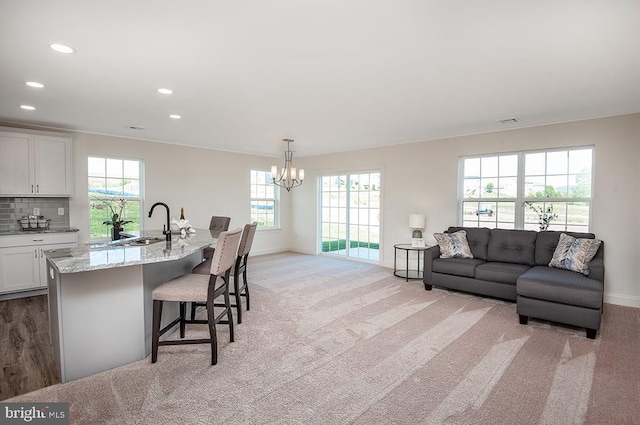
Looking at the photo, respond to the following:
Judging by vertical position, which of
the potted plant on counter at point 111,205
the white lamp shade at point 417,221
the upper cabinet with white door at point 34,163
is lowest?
the white lamp shade at point 417,221

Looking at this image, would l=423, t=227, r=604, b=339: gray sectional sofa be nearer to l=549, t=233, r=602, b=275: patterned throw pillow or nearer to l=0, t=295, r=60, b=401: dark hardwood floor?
l=549, t=233, r=602, b=275: patterned throw pillow

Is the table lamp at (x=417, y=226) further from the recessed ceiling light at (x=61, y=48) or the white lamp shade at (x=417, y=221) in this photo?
the recessed ceiling light at (x=61, y=48)

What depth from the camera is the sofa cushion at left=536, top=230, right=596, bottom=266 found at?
4.34 m

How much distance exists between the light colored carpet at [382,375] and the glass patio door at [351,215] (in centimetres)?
302

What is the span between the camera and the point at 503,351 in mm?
2963

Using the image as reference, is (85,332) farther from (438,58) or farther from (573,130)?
(573,130)

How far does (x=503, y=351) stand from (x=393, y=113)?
2.86 metres

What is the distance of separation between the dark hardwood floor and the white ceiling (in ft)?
8.03

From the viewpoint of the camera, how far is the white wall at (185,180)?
5.32 meters

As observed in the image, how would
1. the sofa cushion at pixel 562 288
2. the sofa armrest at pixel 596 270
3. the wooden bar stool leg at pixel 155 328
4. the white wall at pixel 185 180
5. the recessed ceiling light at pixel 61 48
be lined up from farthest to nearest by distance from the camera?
1. the white wall at pixel 185 180
2. the sofa armrest at pixel 596 270
3. the sofa cushion at pixel 562 288
4. the wooden bar stool leg at pixel 155 328
5. the recessed ceiling light at pixel 61 48

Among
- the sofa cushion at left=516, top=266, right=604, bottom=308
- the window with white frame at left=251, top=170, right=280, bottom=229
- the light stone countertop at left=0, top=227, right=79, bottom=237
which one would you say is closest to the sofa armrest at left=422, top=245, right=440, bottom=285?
the sofa cushion at left=516, top=266, right=604, bottom=308

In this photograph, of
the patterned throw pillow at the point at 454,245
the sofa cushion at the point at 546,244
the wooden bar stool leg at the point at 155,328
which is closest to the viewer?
the wooden bar stool leg at the point at 155,328

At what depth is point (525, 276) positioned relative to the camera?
375cm

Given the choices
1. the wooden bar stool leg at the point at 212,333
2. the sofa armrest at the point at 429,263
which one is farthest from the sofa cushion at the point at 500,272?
the wooden bar stool leg at the point at 212,333
